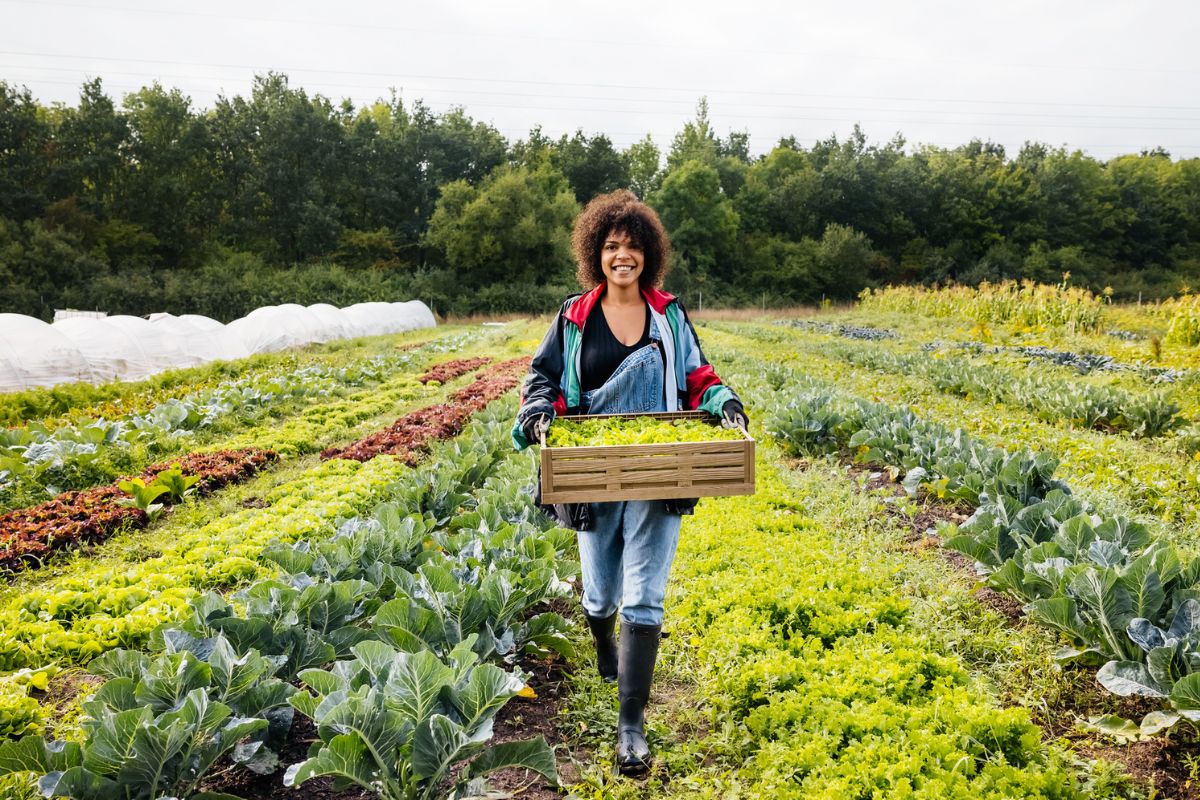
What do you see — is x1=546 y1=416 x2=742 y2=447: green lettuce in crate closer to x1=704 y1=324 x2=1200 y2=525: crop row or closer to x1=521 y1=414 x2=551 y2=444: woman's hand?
x1=521 y1=414 x2=551 y2=444: woman's hand

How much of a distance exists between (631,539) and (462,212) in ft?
130

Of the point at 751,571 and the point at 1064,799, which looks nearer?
the point at 1064,799

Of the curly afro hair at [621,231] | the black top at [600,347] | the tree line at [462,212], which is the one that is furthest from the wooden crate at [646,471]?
the tree line at [462,212]

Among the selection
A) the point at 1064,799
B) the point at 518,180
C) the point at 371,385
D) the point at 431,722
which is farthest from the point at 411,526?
the point at 518,180

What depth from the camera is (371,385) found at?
1426 centimetres

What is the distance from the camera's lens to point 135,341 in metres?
15.2

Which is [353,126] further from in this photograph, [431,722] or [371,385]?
[431,722]

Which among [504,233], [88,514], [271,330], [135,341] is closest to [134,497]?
[88,514]

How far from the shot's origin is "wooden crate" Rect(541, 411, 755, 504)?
254 cm

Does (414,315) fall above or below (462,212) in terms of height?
below

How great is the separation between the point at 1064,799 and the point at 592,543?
6.35 feet

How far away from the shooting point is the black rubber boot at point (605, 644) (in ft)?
10.7

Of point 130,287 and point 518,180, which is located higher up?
point 518,180

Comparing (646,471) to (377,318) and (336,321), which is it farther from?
(377,318)
